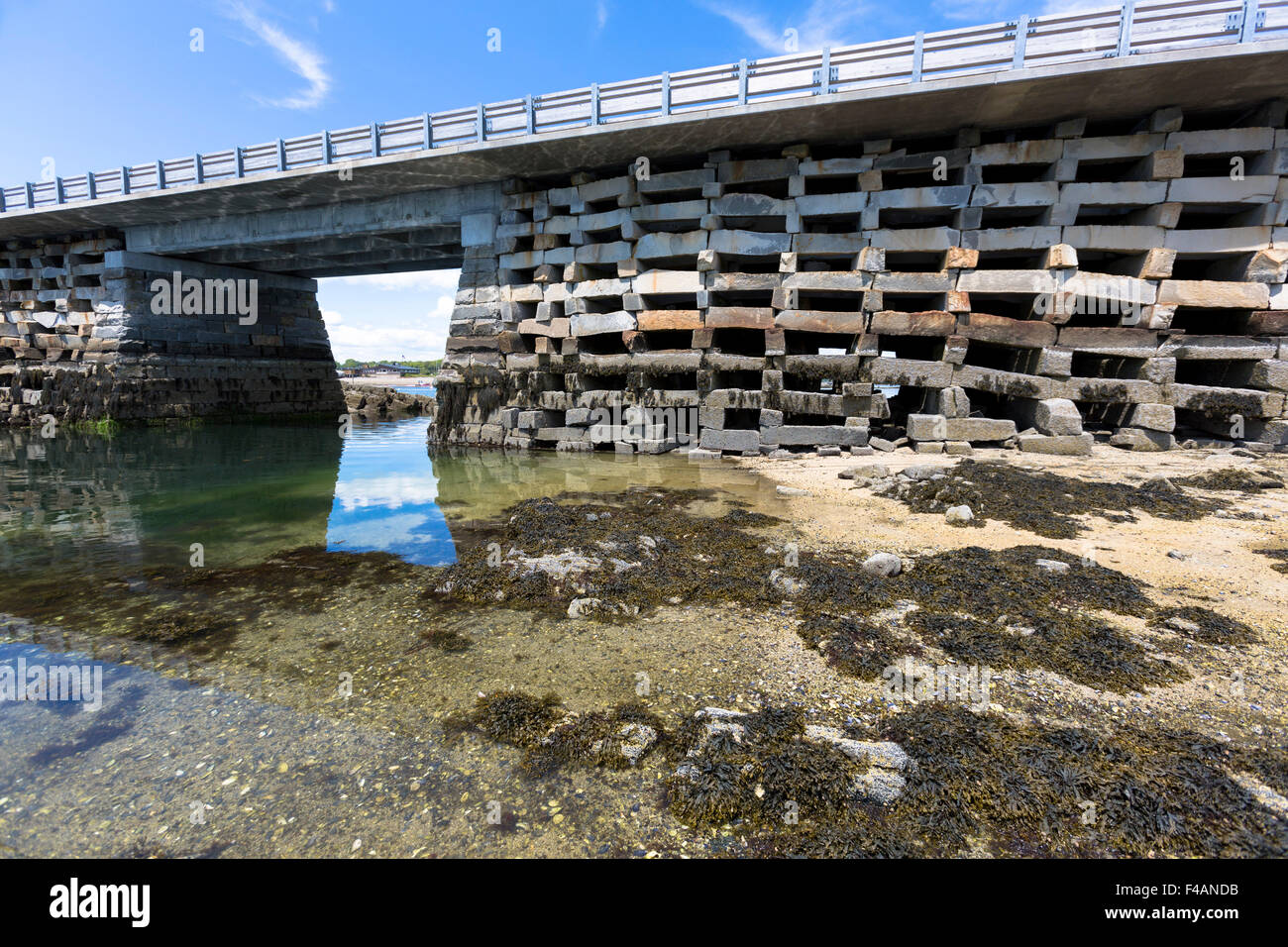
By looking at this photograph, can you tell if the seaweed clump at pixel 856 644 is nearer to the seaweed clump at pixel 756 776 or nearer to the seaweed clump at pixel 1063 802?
the seaweed clump at pixel 1063 802

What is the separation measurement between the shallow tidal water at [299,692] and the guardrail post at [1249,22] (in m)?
14.6

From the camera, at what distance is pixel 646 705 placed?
3246mm

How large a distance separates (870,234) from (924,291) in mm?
1858

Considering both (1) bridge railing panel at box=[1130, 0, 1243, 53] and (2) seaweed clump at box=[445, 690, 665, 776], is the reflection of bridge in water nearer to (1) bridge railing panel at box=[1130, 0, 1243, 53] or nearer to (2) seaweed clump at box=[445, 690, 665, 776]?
(2) seaweed clump at box=[445, 690, 665, 776]

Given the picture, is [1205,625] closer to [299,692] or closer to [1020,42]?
[299,692]

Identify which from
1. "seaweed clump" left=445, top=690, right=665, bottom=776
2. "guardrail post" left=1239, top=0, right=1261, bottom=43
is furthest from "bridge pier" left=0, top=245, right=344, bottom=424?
"guardrail post" left=1239, top=0, right=1261, bottom=43

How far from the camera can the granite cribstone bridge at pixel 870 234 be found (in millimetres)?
10969

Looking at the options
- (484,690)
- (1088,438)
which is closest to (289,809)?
(484,690)

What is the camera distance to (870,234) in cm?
1256

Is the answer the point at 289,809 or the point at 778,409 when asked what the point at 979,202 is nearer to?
the point at 778,409

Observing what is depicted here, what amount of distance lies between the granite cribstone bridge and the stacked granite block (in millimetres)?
67

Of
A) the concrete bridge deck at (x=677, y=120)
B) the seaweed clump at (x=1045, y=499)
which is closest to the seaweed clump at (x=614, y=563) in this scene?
the seaweed clump at (x=1045, y=499)

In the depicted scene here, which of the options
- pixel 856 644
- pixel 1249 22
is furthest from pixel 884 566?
pixel 1249 22

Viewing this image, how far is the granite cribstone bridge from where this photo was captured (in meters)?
11.0
